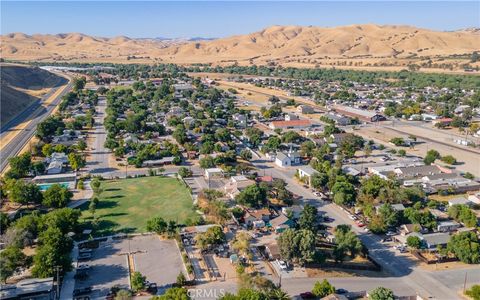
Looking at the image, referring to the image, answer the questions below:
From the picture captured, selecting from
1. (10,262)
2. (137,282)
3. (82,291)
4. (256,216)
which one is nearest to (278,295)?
(137,282)

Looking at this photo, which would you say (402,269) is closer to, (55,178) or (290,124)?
(55,178)

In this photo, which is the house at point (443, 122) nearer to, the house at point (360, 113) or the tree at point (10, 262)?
the house at point (360, 113)

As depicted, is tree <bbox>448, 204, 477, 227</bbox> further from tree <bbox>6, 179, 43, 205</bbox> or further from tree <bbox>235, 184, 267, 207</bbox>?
tree <bbox>6, 179, 43, 205</bbox>

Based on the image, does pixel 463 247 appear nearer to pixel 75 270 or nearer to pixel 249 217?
pixel 249 217

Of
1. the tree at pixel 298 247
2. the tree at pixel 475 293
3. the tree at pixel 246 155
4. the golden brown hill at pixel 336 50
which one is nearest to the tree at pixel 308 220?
the tree at pixel 298 247

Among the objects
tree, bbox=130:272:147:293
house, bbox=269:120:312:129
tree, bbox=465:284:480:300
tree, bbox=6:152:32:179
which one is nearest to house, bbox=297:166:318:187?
tree, bbox=465:284:480:300

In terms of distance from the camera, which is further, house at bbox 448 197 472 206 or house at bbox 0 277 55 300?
house at bbox 448 197 472 206
